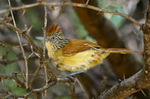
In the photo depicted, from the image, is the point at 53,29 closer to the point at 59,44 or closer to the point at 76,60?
the point at 59,44

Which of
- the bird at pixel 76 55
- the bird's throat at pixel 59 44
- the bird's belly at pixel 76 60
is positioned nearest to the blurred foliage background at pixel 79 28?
the bird's throat at pixel 59 44

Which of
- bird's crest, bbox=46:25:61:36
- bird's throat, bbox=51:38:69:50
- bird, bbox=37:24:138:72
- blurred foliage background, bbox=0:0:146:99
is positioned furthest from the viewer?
blurred foliage background, bbox=0:0:146:99

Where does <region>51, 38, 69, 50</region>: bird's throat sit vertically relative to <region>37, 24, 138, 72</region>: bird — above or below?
above

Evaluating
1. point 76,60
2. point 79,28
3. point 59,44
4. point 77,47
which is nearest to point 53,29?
point 59,44

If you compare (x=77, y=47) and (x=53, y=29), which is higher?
(x=53, y=29)

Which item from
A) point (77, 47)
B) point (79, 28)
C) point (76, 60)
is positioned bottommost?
point (76, 60)

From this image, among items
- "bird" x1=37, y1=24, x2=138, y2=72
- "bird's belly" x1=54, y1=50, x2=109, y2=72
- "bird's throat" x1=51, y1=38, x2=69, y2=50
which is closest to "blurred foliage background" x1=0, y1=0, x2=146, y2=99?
"bird's throat" x1=51, y1=38, x2=69, y2=50

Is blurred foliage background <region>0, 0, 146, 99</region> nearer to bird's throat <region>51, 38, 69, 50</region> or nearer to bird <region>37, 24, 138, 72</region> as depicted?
bird's throat <region>51, 38, 69, 50</region>

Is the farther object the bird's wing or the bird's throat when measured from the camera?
the bird's throat

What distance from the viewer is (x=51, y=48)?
10.4ft

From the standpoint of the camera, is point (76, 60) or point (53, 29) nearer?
point (76, 60)

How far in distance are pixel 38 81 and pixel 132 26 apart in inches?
86.5

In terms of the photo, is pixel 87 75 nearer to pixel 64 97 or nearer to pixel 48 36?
pixel 64 97

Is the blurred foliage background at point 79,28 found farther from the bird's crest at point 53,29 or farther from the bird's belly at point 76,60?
the bird's belly at point 76,60
